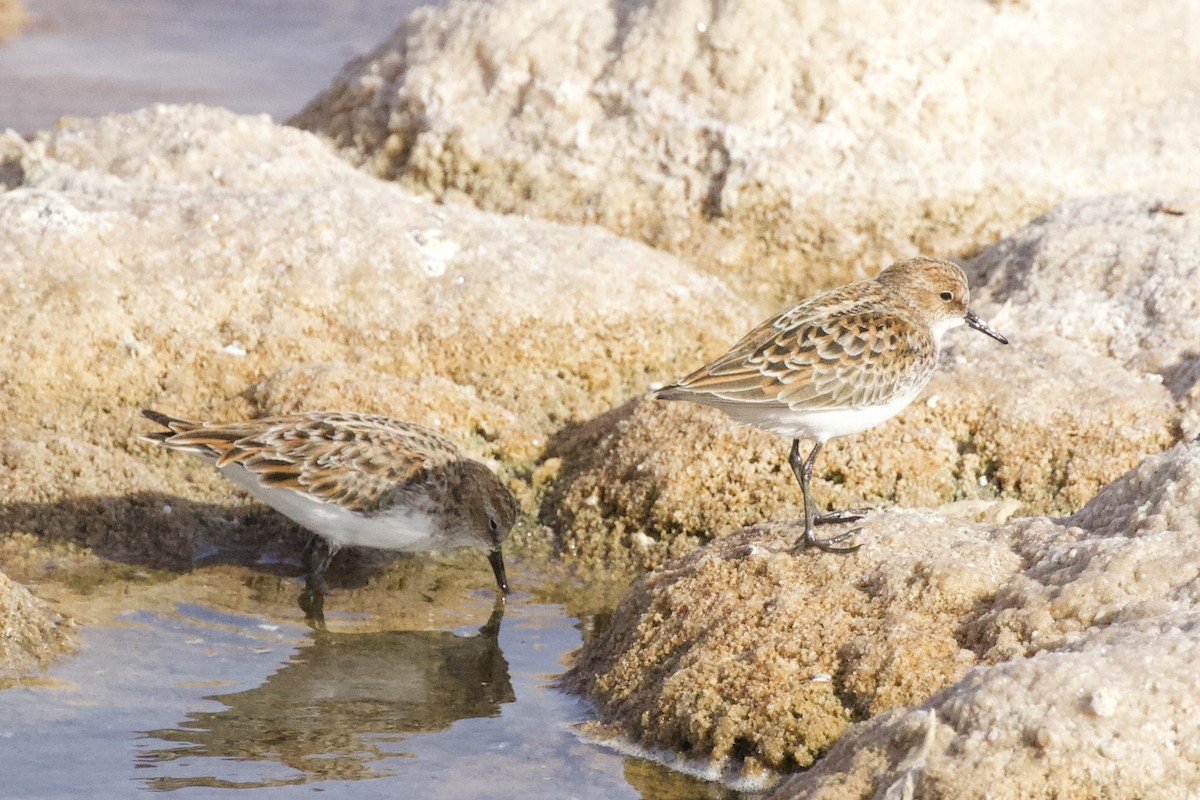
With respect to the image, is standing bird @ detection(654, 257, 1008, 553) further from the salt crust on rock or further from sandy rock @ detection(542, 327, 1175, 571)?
the salt crust on rock

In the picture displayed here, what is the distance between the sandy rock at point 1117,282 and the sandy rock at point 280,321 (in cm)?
227

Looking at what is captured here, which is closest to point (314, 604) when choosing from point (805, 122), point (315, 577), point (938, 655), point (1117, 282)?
point (315, 577)

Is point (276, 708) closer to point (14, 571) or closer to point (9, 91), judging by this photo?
point (14, 571)

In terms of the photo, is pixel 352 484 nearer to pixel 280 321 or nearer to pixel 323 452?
pixel 323 452

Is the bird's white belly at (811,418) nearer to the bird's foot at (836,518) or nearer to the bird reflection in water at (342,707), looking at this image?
the bird's foot at (836,518)

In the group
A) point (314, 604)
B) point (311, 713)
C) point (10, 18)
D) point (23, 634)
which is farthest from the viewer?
point (10, 18)

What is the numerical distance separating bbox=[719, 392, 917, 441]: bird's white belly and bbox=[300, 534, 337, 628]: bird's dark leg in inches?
108

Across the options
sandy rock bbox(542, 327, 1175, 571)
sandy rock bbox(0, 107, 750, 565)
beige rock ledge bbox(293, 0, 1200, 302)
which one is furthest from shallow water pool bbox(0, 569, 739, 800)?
beige rock ledge bbox(293, 0, 1200, 302)

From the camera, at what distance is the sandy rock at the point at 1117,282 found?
10500 millimetres

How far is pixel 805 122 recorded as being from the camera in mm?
13398

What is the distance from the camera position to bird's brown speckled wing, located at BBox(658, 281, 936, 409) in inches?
328

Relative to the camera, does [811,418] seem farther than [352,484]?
No

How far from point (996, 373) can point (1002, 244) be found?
7.45 feet

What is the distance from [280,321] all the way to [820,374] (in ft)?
15.1
